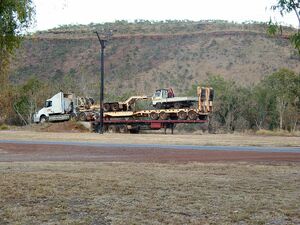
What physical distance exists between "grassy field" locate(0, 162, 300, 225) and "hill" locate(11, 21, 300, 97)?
67.0 m

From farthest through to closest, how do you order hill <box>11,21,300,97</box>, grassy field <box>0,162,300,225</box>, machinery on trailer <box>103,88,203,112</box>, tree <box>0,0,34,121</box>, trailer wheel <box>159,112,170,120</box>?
Result: 1. hill <box>11,21,300,97</box>
2. machinery on trailer <box>103,88,203,112</box>
3. trailer wheel <box>159,112,170,120</box>
4. tree <box>0,0,34,121</box>
5. grassy field <box>0,162,300,225</box>

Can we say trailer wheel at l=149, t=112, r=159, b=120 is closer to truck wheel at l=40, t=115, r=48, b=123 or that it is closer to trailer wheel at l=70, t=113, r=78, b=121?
trailer wheel at l=70, t=113, r=78, b=121

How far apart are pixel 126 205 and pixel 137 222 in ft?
4.41

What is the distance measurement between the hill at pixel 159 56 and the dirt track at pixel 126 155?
56229 millimetres

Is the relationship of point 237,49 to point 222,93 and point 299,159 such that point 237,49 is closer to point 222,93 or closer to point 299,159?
point 222,93

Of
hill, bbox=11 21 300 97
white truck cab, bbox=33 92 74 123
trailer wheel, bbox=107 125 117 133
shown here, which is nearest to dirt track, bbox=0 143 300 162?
trailer wheel, bbox=107 125 117 133

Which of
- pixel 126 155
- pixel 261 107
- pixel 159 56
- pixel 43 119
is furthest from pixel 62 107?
pixel 159 56

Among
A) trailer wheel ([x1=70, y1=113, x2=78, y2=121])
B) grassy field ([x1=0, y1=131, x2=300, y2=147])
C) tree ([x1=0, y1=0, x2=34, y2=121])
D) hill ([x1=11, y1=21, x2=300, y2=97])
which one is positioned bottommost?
grassy field ([x1=0, y1=131, x2=300, y2=147])

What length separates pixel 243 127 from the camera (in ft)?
164

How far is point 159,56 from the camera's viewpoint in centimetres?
9594

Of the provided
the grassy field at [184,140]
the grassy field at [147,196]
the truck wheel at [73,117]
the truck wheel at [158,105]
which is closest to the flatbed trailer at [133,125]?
the truck wheel at [158,105]

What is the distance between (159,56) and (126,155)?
75160 mm

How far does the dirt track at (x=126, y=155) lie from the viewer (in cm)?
1981

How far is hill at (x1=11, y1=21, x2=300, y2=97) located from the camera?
87.5 meters
